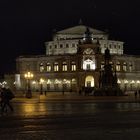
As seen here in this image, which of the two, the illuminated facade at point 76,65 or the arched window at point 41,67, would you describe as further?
the arched window at point 41,67

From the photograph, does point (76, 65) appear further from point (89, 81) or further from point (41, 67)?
point (41, 67)

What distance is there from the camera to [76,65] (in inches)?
5591

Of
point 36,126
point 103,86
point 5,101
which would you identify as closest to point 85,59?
point 103,86

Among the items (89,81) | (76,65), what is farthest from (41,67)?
(89,81)

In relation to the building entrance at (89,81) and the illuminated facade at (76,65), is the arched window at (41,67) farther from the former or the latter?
the building entrance at (89,81)

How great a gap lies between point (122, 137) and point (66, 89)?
12333 centimetres

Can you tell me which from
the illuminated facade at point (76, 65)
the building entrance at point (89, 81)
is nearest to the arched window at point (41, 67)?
the illuminated facade at point (76, 65)

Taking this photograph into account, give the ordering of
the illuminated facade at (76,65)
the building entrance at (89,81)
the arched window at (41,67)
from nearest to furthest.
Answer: the building entrance at (89,81) < the illuminated facade at (76,65) < the arched window at (41,67)

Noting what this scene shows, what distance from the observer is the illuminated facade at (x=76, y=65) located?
14062 cm

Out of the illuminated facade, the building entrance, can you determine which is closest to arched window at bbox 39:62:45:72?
the illuminated facade

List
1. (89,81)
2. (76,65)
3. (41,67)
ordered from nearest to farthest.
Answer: (89,81) < (76,65) < (41,67)

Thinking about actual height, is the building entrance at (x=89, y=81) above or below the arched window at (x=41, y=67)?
below

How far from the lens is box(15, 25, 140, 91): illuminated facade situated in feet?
461

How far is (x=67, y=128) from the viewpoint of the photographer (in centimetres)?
2119
